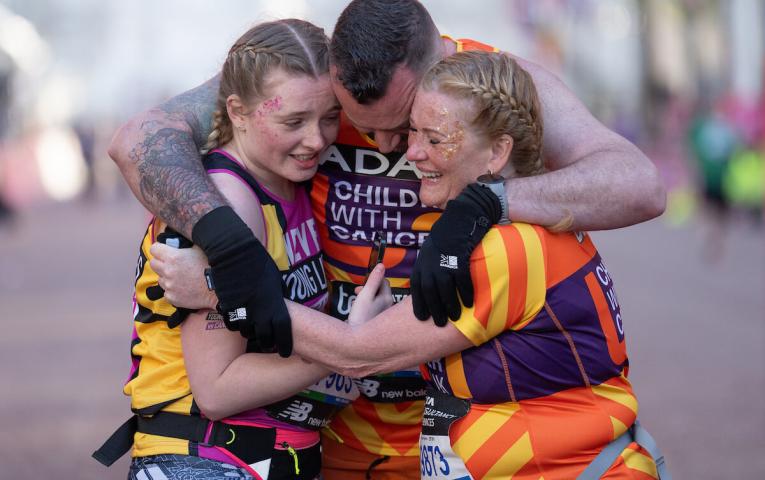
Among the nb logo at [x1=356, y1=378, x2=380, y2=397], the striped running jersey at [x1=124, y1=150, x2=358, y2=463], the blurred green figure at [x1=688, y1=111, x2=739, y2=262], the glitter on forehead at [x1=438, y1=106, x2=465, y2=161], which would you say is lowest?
the blurred green figure at [x1=688, y1=111, x2=739, y2=262]

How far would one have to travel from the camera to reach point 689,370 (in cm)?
880

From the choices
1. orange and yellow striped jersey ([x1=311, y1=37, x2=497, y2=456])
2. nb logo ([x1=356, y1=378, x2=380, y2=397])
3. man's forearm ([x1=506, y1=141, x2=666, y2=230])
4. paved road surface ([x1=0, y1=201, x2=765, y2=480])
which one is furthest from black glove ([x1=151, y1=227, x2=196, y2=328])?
paved road surface ([x1=0, y1=201, x2=765, y2=480])

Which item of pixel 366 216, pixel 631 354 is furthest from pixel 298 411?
pixel 631 354

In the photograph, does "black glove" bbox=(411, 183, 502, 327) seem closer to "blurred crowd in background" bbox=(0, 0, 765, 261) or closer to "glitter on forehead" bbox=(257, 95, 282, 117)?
"glitter on forehead" bbox=(257, 95, 282, 117)

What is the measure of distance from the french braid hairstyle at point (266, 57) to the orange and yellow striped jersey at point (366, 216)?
12.0 inches

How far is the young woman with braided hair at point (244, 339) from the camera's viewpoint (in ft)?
9.39

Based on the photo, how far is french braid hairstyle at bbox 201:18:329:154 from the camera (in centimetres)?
295

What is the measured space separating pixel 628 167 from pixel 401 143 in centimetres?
67

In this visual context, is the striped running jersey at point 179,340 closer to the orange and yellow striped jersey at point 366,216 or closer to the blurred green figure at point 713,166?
the orange and yellow striped jersey at point 366,216

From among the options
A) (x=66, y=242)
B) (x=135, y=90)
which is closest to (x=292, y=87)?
(x=66, y=242)

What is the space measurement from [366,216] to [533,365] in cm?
85

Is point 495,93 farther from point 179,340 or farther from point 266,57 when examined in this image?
point 179,340

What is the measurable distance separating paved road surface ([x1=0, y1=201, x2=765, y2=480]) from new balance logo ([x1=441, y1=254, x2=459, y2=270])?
4337mm

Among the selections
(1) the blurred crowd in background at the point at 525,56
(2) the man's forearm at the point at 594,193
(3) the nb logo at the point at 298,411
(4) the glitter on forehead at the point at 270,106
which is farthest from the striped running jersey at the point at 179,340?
(1) the blurred crowd in background at the point at 525,56
